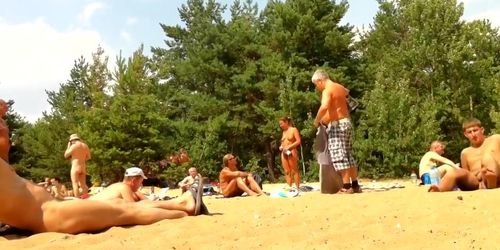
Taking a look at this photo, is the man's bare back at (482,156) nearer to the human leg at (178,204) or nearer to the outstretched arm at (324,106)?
the outstretched arm at (324,106)

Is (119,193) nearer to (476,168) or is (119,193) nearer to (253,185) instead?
(253,185)

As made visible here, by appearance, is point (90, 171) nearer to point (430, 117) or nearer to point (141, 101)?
point (141, 101)

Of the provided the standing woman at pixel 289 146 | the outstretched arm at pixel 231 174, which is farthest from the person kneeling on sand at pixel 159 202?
Answer: the standing woman at pixel 289 146

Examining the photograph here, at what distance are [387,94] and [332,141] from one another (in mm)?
21685

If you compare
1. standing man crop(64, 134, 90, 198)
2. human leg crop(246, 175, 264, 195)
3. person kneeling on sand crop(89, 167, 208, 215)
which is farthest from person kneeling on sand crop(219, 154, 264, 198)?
person kneeling on sand crop(89, 167, 208, 215)

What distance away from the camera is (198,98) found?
36688 mm

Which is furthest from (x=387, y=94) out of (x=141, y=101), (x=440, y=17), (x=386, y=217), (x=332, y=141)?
(x=386, y=217)

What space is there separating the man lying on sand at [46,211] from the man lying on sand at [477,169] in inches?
142

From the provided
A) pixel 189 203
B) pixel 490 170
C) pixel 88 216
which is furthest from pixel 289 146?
pixel 88 216

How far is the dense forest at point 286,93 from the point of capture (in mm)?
29125

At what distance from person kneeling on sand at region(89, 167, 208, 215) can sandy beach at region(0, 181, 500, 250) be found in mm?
323

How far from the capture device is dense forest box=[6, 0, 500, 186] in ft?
95.6

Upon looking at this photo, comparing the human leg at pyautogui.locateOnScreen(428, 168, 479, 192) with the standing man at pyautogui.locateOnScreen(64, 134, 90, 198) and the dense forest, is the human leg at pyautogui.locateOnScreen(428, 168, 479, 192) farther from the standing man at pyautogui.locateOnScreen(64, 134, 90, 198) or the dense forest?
the dense forest

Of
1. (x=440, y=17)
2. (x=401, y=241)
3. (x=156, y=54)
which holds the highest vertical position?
(x=156, y=54)
